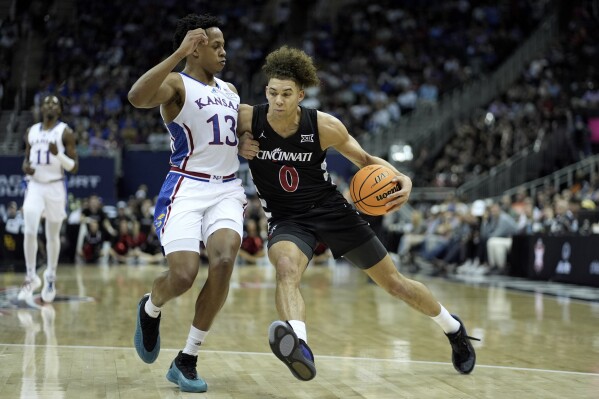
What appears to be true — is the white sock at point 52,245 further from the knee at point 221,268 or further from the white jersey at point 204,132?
the knee at point 221,268

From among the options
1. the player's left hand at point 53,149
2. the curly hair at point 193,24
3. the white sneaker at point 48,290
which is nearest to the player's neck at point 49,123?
the player's left hand at point 53,149

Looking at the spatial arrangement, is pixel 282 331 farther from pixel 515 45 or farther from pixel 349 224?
pixel 515 45

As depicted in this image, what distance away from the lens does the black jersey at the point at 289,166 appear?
5.86 metres

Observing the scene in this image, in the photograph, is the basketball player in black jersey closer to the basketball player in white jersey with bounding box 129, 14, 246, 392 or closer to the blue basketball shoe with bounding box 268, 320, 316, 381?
the basketball player in white jersey with bounding box 129, 14, 246, 392

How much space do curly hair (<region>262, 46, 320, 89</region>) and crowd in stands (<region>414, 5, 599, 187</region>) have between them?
1717 cm

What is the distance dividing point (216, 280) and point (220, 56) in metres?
1.40

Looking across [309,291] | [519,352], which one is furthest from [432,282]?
[519,352]

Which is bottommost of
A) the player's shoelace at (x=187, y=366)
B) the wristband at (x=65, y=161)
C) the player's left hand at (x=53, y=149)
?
Answer: the player's shoelace at (x=187, y=366)

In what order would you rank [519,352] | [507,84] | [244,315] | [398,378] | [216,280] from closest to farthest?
1. [216,280]
2. [398,378]
3. [519,352]
4. [244,315]
5. [507,84]

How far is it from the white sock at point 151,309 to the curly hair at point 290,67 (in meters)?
1.56

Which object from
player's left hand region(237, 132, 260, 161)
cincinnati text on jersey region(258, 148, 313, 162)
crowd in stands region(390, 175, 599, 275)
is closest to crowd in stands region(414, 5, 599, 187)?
crowd in stands region(390, 175, 599, 275)

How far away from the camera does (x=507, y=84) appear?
27547 millimetres

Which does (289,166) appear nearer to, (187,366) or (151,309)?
(151,309)

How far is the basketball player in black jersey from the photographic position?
570 centimetres
